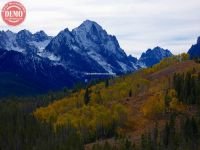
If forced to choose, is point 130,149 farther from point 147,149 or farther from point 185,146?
point 185,146

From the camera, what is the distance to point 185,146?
19862cm

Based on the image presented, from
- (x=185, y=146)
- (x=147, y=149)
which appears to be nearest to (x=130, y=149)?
(x=147, y=149)

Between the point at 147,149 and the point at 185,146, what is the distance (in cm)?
1450

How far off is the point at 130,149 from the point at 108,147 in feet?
27.8

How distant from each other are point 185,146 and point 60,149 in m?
47.8

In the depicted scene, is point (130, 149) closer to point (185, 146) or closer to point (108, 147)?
point (108, 147)

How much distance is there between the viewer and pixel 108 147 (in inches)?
7805

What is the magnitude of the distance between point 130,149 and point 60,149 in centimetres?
2684

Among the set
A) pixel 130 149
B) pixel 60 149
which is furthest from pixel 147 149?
pixel 60 149

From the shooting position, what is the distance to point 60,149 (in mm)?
199875

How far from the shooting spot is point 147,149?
200 meters

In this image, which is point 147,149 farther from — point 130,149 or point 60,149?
point 60,149

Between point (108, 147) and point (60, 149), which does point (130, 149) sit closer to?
point (108, 147)

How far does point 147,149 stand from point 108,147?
15075 millimetres
